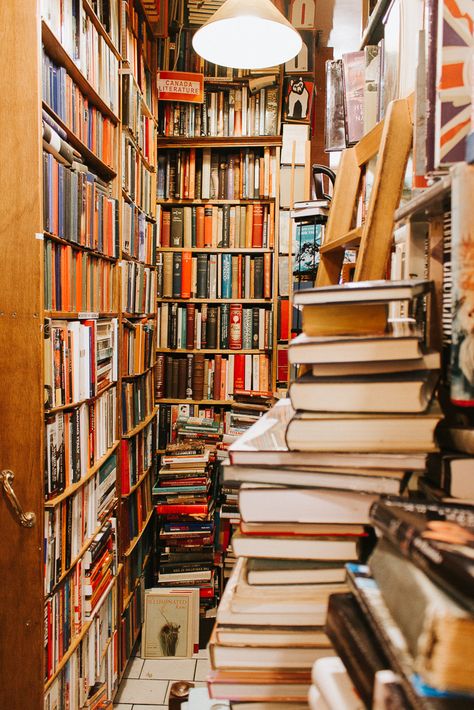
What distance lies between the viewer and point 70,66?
1898mm

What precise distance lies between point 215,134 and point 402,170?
2.74m

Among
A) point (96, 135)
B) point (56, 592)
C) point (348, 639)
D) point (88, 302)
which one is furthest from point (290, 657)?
point (96, 135)

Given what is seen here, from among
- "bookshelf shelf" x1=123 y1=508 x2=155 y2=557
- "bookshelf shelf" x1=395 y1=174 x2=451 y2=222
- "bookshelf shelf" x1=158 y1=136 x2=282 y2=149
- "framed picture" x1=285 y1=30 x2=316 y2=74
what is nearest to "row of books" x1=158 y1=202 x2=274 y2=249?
"bookshelf shelf" x1=158 y1=136 x2=282 y2=149

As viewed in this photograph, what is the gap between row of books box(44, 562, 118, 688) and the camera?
1792mm

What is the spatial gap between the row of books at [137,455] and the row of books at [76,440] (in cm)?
29

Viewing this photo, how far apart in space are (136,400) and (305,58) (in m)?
2.32

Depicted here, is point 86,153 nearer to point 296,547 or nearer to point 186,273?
point 186,273

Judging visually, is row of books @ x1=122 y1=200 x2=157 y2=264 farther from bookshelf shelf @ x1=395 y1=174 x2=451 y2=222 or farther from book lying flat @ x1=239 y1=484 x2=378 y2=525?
book lying flat @ x1=239 y1=484 x2=378 y2=525

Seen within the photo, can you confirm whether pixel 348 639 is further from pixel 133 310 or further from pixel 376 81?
pixel 133 310

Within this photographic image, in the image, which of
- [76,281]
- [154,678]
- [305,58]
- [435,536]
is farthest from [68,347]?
[305,58]

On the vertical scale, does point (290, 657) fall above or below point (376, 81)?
below

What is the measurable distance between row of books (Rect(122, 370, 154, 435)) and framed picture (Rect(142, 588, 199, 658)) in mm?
916

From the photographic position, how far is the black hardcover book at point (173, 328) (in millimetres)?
3814

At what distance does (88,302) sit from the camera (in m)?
2.17
